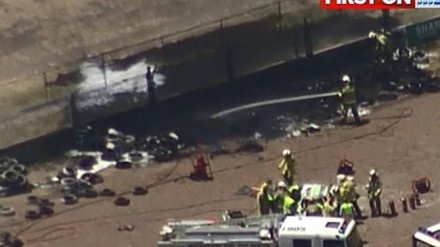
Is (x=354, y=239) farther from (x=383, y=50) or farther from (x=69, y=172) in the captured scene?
(x=383, y=50)

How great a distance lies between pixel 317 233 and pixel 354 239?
1.09m

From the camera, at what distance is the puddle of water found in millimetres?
54000

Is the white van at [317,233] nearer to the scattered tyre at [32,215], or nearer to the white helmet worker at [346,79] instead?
the scattered tyre at [32,215]

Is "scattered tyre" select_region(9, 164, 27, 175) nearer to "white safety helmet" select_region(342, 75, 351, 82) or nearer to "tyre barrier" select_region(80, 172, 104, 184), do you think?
"tyre barrier" select_region(80, 172, 104, 184)

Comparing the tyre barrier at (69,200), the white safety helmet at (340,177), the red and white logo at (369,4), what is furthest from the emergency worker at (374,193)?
the red and white logo at (369,4)

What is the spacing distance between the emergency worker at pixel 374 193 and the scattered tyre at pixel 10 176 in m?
11.0

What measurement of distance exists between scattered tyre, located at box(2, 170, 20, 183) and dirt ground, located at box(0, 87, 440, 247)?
0.62 m

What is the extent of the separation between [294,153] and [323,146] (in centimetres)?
104

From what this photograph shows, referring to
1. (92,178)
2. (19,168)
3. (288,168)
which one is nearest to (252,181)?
(288,168)

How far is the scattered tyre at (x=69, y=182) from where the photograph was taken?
161 ft

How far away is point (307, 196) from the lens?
4428 centimetres

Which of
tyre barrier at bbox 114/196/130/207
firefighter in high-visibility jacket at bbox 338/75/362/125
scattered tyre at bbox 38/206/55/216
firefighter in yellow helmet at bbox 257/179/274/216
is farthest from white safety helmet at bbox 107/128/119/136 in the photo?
firefighter in yellow helmet at bbox 257/179/274/216

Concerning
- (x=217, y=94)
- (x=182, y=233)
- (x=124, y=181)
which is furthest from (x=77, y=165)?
(x=182, y=233)

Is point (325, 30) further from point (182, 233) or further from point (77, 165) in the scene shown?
point (182, 233)
